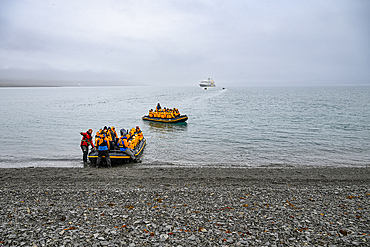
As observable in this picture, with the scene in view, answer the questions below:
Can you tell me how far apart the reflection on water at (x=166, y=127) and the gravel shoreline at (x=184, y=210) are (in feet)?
50.1

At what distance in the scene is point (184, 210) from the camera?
699 cm

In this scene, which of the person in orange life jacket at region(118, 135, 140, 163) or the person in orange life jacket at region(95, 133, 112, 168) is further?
the person in orange life jacket at region(118, 135, 140, 163)

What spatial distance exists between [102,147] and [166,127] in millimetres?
15230

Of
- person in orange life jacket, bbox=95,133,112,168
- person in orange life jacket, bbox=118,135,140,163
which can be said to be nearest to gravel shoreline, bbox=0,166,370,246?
person in orange life jacket, bbox=95,133,112,168

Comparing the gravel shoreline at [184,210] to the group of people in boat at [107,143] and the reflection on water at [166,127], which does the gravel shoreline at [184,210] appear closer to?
the group of people in boat at [107,143]

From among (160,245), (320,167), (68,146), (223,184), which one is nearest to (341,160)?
(320,167)

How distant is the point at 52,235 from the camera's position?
564 centimetres

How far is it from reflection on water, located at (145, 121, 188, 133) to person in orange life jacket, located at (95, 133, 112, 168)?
41.1 feet

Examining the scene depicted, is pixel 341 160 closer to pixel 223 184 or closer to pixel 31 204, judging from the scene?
pixel 223 184

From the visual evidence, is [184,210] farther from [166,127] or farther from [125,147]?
[166,127]

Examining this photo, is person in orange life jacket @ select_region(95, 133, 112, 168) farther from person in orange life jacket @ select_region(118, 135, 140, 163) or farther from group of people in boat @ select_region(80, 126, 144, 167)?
person in orange life jacket @ select_region(118, 135, 140, 163)

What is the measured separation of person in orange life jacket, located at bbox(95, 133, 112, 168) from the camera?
12703 millimetres

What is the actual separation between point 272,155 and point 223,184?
24.7ft

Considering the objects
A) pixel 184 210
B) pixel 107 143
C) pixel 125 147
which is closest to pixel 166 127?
pixel 125 147
